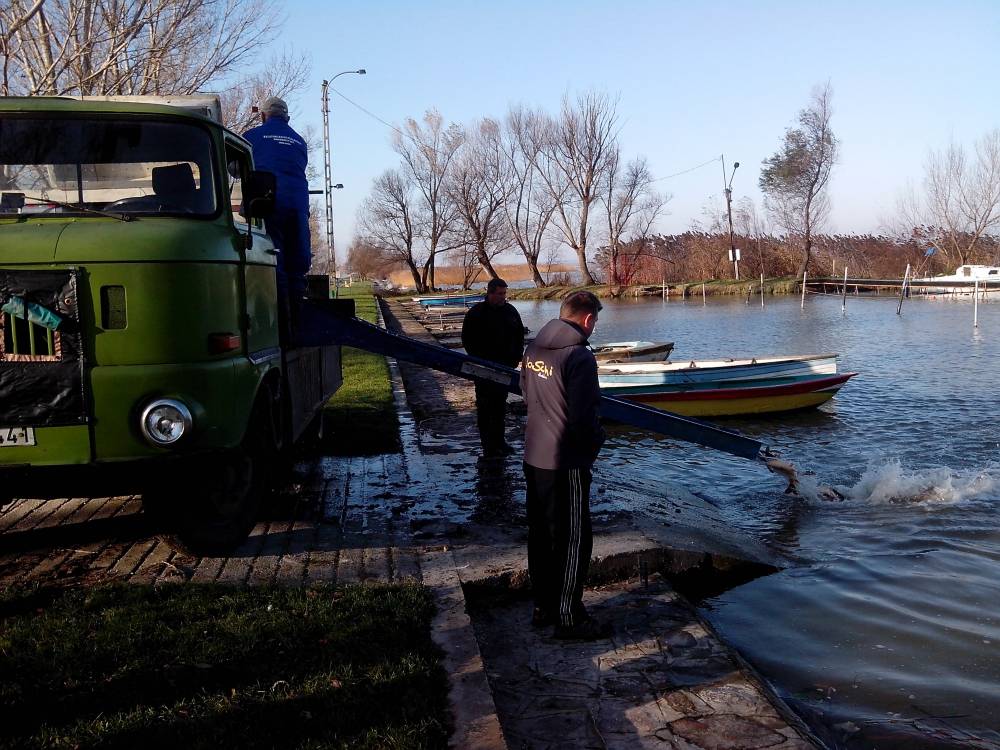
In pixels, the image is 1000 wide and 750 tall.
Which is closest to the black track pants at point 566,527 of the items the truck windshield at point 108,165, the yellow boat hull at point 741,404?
the truck windshield at point 108,165

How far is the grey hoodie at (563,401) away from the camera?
511cm

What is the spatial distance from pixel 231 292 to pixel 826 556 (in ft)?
18.4

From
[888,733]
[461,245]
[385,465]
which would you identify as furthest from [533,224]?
[888,733]

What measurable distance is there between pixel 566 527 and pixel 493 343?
490cm

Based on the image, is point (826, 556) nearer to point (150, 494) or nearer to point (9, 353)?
point (150, 494)

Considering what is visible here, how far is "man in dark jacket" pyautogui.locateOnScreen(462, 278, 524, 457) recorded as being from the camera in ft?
32.7

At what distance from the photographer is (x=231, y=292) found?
18.7ft

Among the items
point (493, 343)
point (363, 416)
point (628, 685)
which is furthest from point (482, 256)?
point (628, 685)

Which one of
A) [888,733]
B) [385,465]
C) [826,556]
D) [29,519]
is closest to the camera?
[888,733]

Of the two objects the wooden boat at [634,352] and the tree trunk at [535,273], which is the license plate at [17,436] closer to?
the wooden boat at [634,352]

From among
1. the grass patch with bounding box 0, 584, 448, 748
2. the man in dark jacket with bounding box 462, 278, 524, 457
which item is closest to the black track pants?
the grass patch with bounding box 0, 584, 448, 748

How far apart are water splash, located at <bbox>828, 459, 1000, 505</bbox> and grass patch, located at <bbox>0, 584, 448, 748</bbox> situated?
666 centimetres

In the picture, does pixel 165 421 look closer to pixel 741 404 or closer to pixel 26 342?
pixel 26 342

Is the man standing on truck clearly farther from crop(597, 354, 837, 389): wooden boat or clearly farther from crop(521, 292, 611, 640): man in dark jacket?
crop(597, 354, 837, 389): wooden boat
